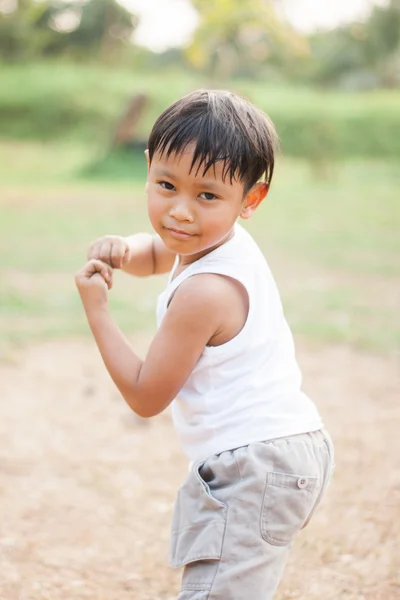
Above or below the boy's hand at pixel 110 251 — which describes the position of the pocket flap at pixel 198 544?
below

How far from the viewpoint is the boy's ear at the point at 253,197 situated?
1.51 meters

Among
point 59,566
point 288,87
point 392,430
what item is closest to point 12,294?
point 392,430

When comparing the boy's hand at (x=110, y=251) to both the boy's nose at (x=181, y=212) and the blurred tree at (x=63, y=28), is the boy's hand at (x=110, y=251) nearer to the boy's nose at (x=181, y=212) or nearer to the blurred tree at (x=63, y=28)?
the boy's nose at (x=181, y=212)

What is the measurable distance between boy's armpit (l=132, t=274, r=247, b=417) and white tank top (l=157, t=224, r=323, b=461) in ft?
0.09

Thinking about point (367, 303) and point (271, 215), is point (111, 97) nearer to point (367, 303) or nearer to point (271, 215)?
point (271, 215)

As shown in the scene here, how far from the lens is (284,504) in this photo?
1.47 meters

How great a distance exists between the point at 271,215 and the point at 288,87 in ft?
15.3

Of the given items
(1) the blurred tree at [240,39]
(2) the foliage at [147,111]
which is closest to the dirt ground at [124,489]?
(2) the foliage at [147,111]

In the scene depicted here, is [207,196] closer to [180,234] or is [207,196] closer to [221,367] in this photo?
[180,234]

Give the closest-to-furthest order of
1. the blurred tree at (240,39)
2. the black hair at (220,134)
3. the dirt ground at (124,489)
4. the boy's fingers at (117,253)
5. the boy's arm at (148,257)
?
the black hair at (220,134) → the boy's fingers at (117,253) → the boy's arm at (148,257) → the dirt ground at (124,489) → the blurred tree at (240,39)

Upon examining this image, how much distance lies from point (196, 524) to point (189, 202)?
0.61 m

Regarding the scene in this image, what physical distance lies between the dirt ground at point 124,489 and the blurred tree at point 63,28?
8.28 meters

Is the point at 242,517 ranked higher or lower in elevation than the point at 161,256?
lower

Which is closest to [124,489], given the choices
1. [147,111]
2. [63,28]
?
[147,111]
